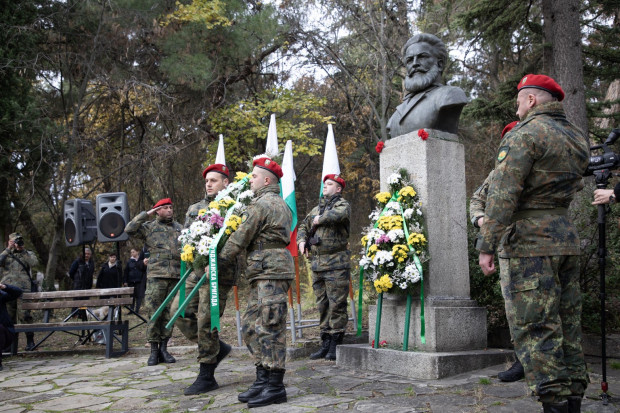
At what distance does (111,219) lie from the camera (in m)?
8.50

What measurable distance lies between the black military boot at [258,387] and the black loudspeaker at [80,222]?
5.98m

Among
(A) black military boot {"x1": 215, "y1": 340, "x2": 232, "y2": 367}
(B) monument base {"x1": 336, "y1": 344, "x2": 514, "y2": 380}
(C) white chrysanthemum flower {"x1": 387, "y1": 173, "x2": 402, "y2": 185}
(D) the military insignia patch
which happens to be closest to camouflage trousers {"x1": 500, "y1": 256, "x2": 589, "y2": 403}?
(D) the military insignia patch

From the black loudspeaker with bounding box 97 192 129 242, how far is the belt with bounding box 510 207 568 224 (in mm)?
6518

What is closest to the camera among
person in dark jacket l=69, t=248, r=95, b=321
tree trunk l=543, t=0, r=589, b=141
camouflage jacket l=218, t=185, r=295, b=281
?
camouflage jacket l=218, t=185, r=295, b=281

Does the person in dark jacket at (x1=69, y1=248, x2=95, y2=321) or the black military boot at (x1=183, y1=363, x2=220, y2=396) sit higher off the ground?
the person in dark jacket at (x1=69, y1=248, x2=95, y2=321)

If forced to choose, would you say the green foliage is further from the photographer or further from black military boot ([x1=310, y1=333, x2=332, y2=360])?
the photographer

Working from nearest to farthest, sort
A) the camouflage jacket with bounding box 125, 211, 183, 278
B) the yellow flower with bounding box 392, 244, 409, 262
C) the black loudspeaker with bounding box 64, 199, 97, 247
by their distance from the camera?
the yellow flower with bounding box 392, 244, 409, 262 → the camouflage jacket with bounding box 125, 211, 183, 278 → the black loudspeaker with bounding box 64, 199, 97, 247

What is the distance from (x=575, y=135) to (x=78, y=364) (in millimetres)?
6835

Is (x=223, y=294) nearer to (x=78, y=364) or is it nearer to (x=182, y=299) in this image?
(x=182, y=299)

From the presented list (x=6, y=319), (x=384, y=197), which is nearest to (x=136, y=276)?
(x=6, y=319)

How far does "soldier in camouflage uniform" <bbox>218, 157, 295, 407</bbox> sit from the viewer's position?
4.32m

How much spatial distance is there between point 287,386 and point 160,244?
128 inches

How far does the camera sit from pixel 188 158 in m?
16.1

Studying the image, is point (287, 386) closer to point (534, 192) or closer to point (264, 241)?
point (264, 241)
